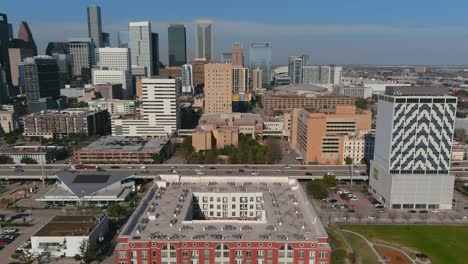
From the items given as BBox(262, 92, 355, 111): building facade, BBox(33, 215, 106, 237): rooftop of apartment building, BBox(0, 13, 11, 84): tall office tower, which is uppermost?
BBox(0, 13, 11, 84): tall office tower

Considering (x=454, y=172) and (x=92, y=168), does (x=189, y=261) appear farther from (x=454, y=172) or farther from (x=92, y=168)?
(x=454, y=172)

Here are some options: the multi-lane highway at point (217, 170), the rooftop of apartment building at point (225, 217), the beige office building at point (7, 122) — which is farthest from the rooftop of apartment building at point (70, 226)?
the beige office building at point (7, 122)

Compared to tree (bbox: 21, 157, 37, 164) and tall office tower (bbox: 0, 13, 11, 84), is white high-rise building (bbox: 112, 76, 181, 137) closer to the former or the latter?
tree (bbox: 21, 157, 37, 164)

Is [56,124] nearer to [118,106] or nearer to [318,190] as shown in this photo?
[118,106]

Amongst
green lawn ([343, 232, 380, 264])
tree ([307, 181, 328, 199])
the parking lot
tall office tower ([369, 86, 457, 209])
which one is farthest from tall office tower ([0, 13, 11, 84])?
green lawn ([343, 232, 380, 264])

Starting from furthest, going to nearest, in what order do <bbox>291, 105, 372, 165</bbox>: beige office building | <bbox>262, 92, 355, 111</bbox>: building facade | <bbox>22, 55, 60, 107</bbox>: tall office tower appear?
<bbox>262, 92, 355, 111</bbox>: building facade
<bbox>22, 55, 60, 107</bbox>: tall office tower
<bbox>291, 105, 372, 165</bbox>: beige office building

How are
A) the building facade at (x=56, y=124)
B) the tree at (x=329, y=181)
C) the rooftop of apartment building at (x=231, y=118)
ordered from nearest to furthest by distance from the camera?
1. the tree at (x=329, y=181)
2. the rooftop of apartment building at (x=231, y=118)
3. the building facade at (x=56, y=124)

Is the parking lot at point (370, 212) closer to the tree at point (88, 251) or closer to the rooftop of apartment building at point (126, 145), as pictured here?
the tree at point (88, 251)
